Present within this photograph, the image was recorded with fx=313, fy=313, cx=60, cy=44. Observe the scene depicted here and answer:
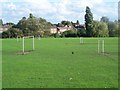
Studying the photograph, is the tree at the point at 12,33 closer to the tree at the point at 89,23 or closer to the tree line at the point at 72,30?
the tree line at the point at 72,30

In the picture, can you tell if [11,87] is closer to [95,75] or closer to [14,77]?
[14,77]

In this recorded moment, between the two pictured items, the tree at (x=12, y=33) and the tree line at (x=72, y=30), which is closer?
the tree at (x=12, y=33)

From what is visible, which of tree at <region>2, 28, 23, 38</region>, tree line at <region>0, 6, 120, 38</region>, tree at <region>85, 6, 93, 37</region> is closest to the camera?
tree at <region>2, 28, 23, 38</region>

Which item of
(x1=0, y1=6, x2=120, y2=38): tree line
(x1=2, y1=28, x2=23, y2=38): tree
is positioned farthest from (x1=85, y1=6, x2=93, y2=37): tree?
(x1=2, y1=28, x2=23, y2=38): tree

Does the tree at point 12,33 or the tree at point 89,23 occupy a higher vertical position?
the tree at point 89,23

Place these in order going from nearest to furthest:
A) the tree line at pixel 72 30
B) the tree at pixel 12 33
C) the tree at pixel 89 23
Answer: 1. the tree at pixel 12 33
2. the tree line at pixel 72 30
3. the tree at pixel 89 23

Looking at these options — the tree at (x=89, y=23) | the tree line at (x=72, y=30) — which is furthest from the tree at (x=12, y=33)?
the tree at (x=89, y=23)

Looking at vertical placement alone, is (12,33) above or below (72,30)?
below

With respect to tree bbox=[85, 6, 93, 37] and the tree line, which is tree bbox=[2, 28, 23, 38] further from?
tree bbox=[85, 6, 93, 37]

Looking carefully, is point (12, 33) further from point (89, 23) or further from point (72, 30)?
point (89, 23)

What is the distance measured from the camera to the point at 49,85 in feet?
36.2

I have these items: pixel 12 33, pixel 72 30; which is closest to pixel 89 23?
pixel 72 30

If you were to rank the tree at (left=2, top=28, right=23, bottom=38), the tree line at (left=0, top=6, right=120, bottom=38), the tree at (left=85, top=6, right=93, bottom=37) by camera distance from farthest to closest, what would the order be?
the tree at (left=85, top=6, right=93, bottom=37) → the tree line at (left=0, top=6, right=120, bottom=38) → the tree at (left=2, top=28, right=23, bottom=38)

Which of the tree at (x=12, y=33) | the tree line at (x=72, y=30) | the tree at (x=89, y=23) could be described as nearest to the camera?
the tree at (x=12, y=33)
